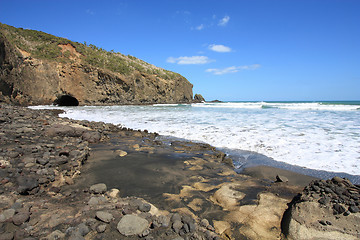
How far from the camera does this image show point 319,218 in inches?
80.7

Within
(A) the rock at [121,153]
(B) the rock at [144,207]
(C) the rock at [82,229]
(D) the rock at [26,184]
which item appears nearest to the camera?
(C) the rock at [82,229]

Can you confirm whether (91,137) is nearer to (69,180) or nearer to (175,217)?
(69,180)

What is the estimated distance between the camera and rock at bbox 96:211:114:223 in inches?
78.3

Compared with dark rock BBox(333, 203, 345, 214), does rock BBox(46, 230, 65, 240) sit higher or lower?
lower

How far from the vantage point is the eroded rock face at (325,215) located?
190 centimetres

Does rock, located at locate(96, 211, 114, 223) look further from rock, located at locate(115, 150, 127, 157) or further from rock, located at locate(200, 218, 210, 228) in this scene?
rock, located at locate(115, 150, 127, 157)

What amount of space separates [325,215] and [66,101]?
1354 inches

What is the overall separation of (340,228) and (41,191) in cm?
381

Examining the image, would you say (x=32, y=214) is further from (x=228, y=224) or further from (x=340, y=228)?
(x=340, y=228)

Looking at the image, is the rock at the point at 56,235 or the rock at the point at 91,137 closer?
the rock at the point at 56,235

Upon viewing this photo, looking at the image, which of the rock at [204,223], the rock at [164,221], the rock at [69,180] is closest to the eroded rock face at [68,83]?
the rock at [69,180]

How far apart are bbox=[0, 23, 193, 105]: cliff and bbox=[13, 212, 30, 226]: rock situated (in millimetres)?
22107

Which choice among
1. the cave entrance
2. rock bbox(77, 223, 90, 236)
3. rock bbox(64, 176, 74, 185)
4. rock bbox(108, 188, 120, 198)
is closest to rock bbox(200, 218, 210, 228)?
rock bbox(77, 223, 90, 236)

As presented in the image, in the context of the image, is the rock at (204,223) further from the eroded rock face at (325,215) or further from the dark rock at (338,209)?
the dark rock at (338,209)
